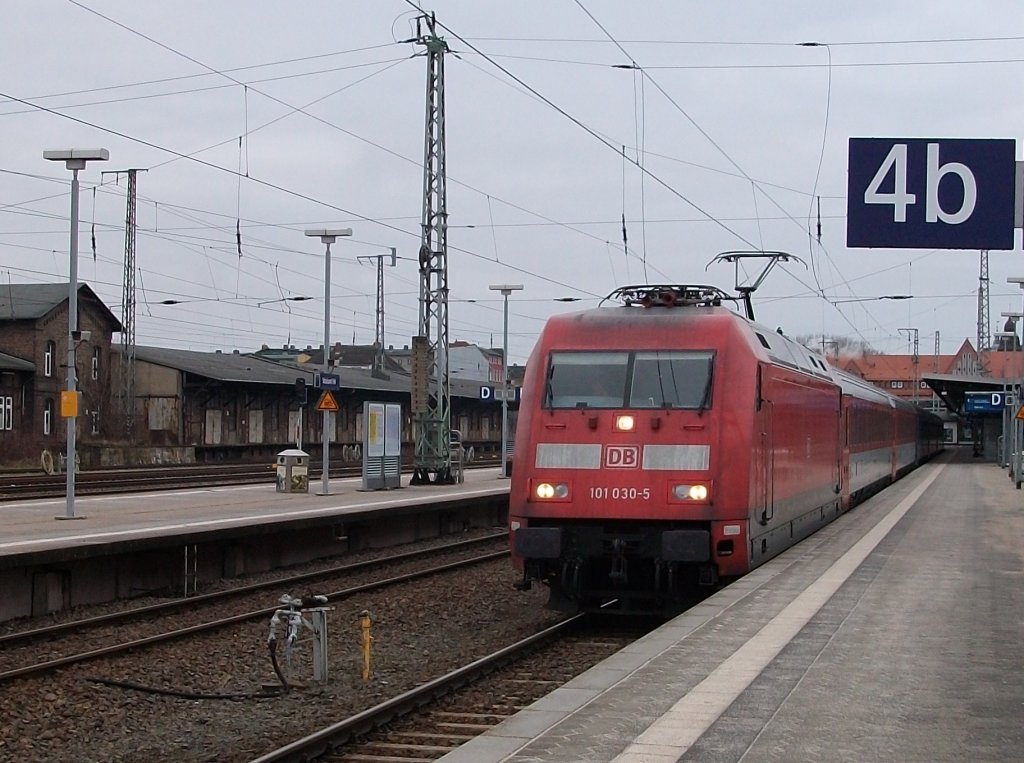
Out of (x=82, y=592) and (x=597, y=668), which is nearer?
(x=597, y=668)

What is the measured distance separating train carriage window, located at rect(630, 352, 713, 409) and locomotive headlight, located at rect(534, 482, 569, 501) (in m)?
1.08

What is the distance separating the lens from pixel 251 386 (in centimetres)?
5650

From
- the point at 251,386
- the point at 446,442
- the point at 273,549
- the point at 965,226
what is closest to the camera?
the point at 965,226

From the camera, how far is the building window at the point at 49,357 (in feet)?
178

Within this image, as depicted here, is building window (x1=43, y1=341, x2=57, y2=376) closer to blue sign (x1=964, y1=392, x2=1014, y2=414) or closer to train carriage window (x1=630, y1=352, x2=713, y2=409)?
blue sign (x1=964, y1=392, x2=1014, y2=414)

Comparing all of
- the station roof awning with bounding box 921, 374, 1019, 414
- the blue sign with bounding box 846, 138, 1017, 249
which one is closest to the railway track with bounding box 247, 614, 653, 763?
the blue sign with bounding box 846, 138, 1017, 249

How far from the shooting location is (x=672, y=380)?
516 inches

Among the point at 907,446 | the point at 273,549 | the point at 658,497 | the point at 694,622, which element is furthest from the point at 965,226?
the point at 907,446

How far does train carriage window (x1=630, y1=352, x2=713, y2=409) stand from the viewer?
42.5ft

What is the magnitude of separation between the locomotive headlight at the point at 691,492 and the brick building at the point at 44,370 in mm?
37375

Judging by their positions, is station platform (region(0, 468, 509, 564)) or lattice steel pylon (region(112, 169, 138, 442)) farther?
lattice steel pylon (region(112, 169, 138, 442))

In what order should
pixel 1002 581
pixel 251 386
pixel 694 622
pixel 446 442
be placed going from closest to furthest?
pixel 694 622
pixel 1002 581
pixel 446 442
pixel 251 386

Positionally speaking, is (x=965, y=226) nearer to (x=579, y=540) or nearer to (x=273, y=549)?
(x=579, y=540)

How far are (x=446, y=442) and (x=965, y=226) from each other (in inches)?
688
